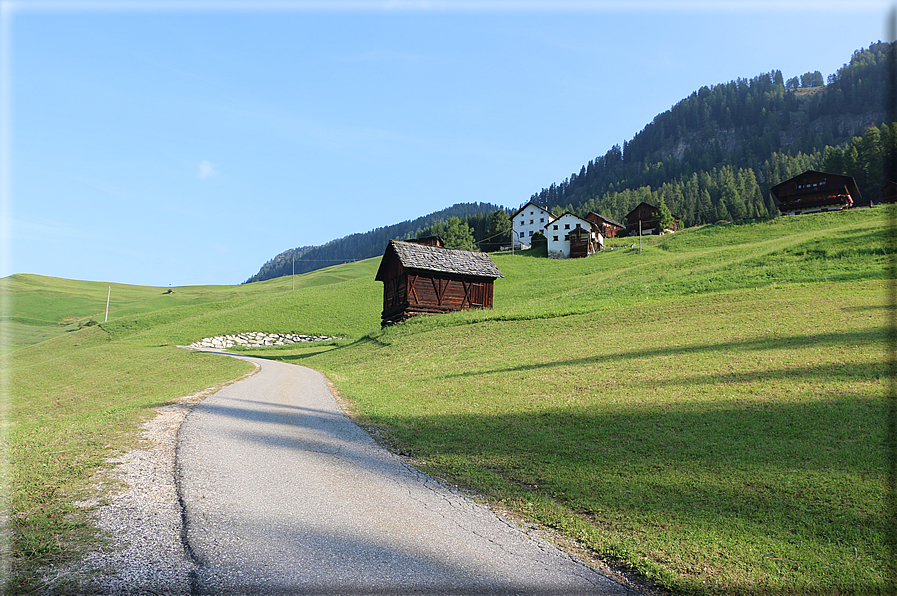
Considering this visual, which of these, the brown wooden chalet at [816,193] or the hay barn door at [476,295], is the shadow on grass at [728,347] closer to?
the hay barn door at [476,295]

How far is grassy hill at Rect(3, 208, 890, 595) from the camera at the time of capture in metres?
6.29

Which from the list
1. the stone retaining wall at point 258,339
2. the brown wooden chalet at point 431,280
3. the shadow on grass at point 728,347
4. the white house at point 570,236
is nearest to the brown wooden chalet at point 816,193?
the white house at point 570,236

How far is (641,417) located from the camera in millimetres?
12367

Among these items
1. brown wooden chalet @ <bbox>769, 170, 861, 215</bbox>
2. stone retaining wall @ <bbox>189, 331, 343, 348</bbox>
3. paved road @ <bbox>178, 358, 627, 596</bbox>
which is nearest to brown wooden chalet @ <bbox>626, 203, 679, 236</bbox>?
brown wooden chalet @ <bbox>769, 170, 861, 215</bbox>

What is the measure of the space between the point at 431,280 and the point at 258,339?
23.1 metres

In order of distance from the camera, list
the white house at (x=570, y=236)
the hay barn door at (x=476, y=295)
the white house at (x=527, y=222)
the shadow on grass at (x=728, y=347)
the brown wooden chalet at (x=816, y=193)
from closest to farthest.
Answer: the shadow on grass at (x=728, y=347), the hay barn door at (x=476, y=295), the brown wooden chalet at (x=816, y=193), the white house at (x=570, y=236), the white house at (x=527, y=222)

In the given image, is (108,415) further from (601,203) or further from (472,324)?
(601,203)

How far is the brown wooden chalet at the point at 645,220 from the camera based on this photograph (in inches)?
4695

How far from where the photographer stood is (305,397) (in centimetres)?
1866

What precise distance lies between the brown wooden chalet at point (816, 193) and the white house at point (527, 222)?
5059 cm

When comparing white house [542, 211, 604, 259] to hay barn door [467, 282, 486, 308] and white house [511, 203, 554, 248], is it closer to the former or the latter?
white house [511, 203, 554, 248]

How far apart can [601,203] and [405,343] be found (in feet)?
539

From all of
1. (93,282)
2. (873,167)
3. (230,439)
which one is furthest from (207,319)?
(873,167)

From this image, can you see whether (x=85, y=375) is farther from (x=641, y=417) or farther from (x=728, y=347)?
(x=728, y=347)
